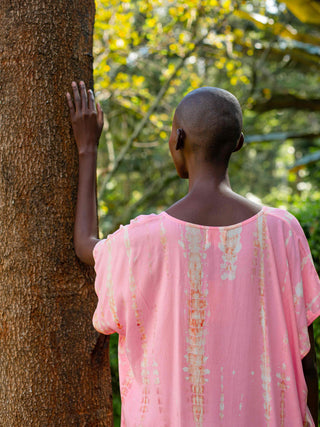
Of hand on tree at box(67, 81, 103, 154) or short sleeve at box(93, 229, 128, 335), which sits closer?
short sleeve at box(93, 229, 128, 335)

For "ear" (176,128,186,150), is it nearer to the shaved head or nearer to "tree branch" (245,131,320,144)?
the shaved head

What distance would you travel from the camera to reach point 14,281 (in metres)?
1.97

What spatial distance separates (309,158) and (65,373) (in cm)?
885

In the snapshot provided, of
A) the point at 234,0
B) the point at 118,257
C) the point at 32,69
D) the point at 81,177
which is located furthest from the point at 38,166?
the point at 234,0

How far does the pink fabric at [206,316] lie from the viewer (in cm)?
157

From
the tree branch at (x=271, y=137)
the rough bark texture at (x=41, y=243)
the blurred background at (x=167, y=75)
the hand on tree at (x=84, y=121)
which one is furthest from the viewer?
→ the tree branch at (x=271, y=137)

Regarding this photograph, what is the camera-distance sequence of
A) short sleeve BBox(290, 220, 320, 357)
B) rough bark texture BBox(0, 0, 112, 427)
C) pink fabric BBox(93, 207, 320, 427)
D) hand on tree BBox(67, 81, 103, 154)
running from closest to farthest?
pink fabric BBox(93, 207, 320, 427), short sleeve BBox(290, 220, 320, 357), rough bark texture BBox(0, 0, 112, 427), hand on tree BBox(67, 81, 103, 154)

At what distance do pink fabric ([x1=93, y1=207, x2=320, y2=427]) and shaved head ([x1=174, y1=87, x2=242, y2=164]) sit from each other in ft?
0.82

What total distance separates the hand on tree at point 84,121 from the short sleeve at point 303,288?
900 millimetres

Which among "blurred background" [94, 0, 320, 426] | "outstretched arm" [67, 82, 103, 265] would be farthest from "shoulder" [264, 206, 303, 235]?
"blurred background" [94, 0, 320, 426]

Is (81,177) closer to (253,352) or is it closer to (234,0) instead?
(253,352)

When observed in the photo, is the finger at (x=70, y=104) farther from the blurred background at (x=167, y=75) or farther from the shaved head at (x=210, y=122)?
the blurred background at (x=167, y=75)

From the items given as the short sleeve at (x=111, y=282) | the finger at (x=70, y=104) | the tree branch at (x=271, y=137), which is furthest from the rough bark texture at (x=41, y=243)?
the tree branch at (x=271, y=137)

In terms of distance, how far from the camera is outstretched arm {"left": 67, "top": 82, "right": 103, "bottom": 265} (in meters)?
1.97
